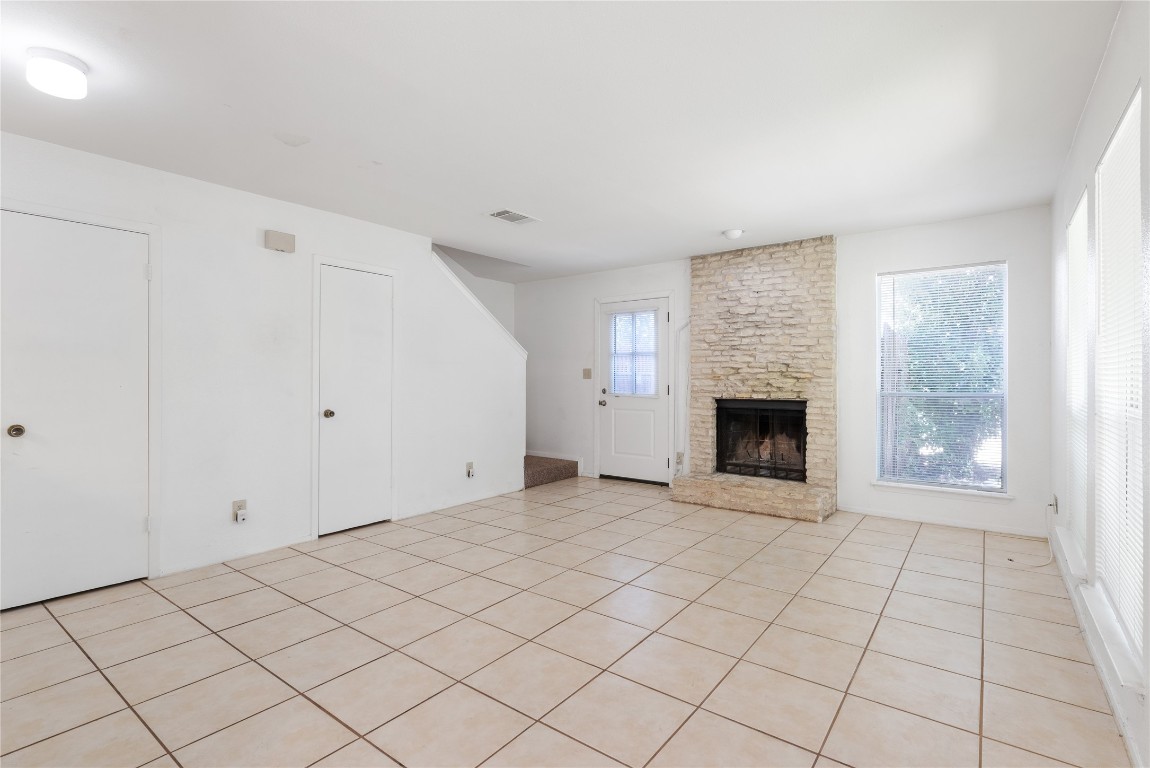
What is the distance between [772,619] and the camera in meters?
2.89

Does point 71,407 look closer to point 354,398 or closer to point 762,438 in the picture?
point 354,398

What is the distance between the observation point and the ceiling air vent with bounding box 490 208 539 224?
172 inches

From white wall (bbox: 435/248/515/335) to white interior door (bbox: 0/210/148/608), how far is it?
401 cm

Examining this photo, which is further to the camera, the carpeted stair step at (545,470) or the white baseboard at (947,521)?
the carpeted stair step at (545,470)

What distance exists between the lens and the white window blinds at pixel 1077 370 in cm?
295

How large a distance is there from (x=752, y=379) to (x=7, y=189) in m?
5.57

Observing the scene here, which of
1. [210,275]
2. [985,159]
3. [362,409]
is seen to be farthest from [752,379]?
[210,275]

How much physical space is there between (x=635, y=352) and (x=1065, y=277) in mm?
3901

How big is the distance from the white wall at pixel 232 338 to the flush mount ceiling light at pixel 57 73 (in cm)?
111

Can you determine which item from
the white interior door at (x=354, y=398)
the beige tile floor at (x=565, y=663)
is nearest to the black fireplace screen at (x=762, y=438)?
the beige tile floor at (x=565, y=663)

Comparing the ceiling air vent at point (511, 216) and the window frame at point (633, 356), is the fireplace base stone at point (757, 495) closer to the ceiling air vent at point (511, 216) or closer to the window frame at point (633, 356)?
the window frame at point (633, 356)

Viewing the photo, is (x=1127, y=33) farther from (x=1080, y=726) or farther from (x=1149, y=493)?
(x=1080, y=726)

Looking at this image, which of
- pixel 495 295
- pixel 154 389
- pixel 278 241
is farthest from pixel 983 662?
pixel 495 295

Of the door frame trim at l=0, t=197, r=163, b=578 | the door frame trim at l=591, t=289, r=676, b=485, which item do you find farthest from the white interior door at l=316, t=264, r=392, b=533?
the door frame trim at l=591, t=289, r=676, b=485
